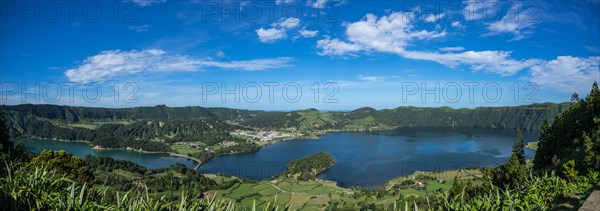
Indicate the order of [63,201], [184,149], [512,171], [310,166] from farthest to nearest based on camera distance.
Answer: [184,149]
[310,166]
[512,171]
[63,201]

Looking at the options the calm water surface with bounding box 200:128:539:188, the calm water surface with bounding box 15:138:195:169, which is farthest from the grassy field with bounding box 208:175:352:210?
the calm water surface with bounding box 15:138:195:169

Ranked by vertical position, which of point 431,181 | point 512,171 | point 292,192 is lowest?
point 292,192

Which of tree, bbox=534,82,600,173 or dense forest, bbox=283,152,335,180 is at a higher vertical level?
tree, bbox=534,82,600,173

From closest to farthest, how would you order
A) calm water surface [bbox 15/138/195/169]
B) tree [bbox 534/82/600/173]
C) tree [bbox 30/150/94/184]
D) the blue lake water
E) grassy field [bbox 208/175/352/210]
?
1. tree [bbox 30/150/94/184]
2. tree [bbox 534/82/600/173]
3. grassy field [bbox 208/175/352/210]
4. the blue lake water
5. calm water surface [bbox 15/138/195/169]

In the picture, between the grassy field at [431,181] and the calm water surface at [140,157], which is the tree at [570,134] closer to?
the grassy field at [431,181]

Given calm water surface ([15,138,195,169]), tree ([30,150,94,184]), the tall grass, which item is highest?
the tall grass

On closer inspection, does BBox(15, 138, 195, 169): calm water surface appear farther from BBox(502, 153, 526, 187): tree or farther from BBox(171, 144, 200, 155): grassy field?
BBox(502, 153, 526, 187): tree

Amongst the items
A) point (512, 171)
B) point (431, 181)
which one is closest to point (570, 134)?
point (512, 171)

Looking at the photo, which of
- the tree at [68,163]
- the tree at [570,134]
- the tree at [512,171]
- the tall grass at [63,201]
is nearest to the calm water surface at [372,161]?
the tree at [570,134]

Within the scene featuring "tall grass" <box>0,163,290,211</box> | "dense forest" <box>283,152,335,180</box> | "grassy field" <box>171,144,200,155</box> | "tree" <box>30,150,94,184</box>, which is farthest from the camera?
"grassy field" <box>171,144,200,155</box>

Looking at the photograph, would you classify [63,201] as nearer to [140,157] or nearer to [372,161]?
[372,161]

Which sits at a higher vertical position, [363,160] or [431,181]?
[431,181]
